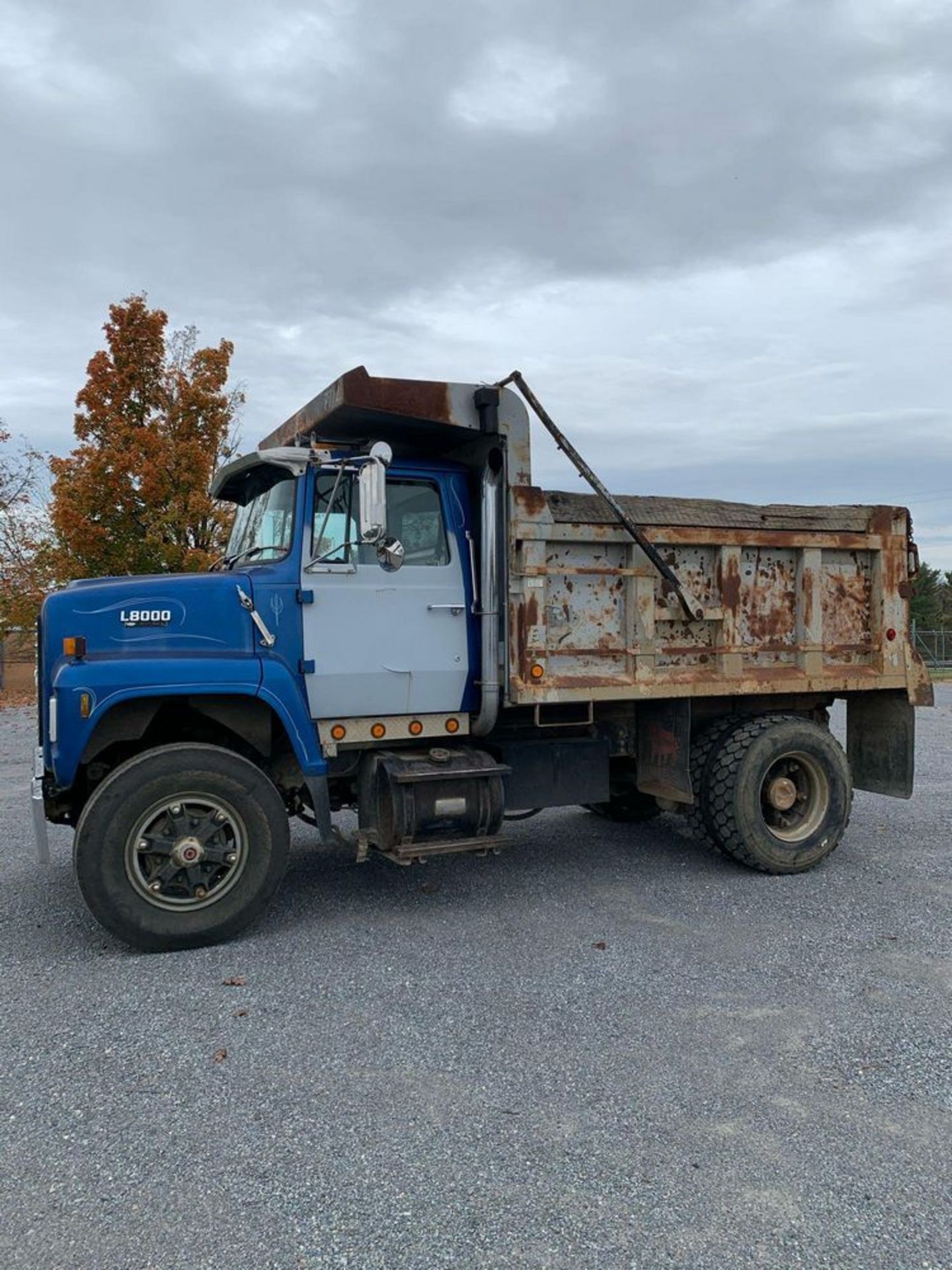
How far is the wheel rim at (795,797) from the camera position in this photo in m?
6.50

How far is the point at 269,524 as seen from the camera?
5.63m

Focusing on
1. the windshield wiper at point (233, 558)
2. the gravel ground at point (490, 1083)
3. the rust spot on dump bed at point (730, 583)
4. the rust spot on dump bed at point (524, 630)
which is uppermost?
the windshield wiper at point (233, 558)

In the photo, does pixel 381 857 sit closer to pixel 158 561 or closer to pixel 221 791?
pixel 221 791

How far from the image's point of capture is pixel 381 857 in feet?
22.1

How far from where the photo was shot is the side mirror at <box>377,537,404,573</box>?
17.0ft

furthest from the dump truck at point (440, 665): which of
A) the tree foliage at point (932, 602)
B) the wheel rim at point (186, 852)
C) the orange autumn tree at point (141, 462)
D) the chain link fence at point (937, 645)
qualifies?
the tree foliage at point (932, 602)

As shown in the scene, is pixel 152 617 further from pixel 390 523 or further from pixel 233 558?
pixel 390 523

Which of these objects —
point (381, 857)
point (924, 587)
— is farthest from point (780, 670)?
point (924, 587)

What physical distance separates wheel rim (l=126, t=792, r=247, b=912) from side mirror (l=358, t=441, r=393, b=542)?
163 centimetres

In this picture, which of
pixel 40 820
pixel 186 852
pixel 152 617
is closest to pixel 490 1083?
pixel 186 852

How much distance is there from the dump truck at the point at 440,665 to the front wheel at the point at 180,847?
0.04 ft

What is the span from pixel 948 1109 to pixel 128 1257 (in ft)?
8.99

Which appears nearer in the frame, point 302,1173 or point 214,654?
point 302,1173

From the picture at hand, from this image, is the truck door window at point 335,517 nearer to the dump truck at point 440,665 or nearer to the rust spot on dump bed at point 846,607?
the dump truck at point 440,665
